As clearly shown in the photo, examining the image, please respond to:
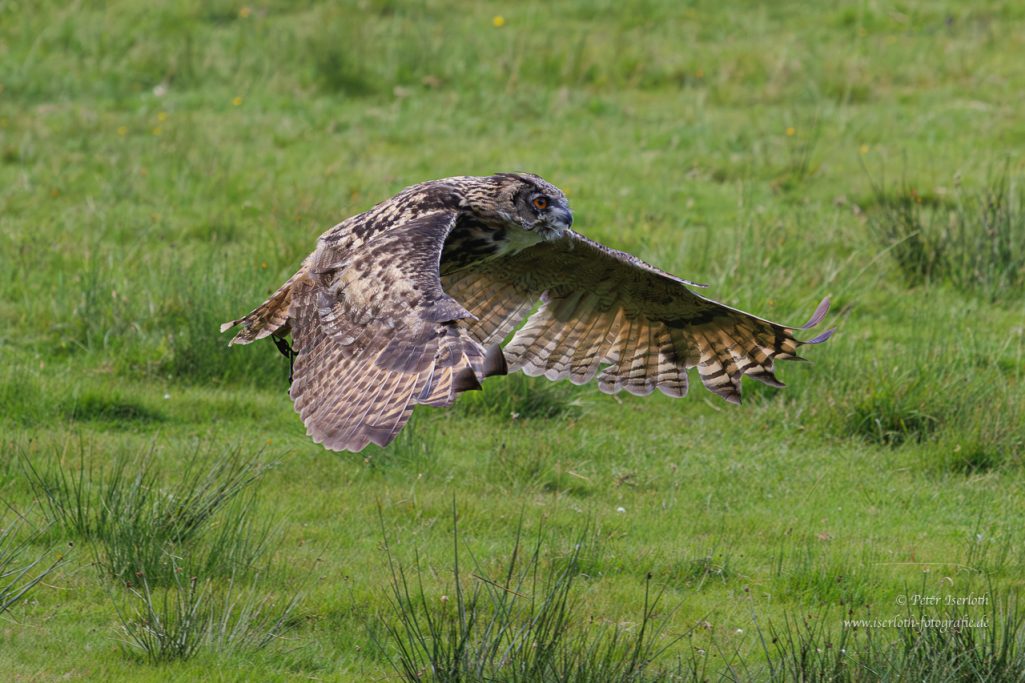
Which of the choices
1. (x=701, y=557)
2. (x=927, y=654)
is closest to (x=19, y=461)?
(x=701, y=557)

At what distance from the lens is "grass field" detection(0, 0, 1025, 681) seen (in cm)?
543

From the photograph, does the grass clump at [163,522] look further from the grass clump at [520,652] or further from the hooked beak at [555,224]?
the hooked beak at [555,224]

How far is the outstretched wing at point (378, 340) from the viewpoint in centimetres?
402

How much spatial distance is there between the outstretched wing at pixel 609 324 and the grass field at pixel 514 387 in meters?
0.76

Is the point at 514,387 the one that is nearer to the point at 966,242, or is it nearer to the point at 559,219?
the point at 559,219

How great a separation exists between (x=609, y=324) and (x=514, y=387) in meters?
1.56

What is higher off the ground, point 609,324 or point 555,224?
point 555,224

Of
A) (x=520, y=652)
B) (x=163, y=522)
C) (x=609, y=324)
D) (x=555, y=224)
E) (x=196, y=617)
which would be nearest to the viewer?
(x=520, y=652)

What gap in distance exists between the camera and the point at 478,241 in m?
5.81

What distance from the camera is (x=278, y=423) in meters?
7.46

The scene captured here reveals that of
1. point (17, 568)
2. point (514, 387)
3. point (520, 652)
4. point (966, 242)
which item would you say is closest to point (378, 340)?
point (520, 652)

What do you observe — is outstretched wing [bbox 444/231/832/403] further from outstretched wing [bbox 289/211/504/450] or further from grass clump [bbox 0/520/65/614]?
grass clump [bbox 0/520/65/614]

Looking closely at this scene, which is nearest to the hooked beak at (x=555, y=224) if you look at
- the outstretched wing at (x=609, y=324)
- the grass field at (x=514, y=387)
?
the outstretched wing at (x=609, y=324)

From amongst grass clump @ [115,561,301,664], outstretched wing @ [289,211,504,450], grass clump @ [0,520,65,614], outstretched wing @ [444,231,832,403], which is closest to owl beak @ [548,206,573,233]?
outstretched wing @ [444,231,832,403]
